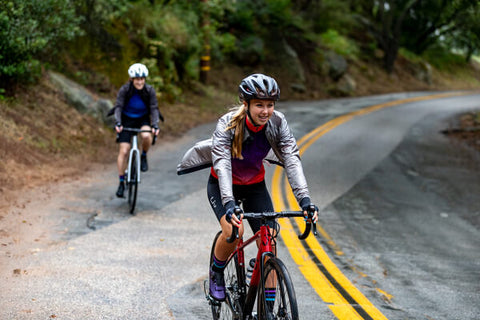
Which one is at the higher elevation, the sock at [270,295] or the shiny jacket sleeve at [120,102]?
the shiny jacket sleeve at [120,102]

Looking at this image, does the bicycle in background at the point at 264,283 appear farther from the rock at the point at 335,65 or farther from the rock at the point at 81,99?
the rock at the point at 335,65

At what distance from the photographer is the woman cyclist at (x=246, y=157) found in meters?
4.11

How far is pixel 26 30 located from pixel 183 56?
9693 millimetres

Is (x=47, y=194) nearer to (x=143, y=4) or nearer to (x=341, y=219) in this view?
(x=341, y=219)

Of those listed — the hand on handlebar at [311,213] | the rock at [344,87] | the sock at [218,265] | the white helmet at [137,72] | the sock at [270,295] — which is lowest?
the rock at [344,87]

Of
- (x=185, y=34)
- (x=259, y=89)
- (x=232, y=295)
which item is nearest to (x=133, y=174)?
(x=232, y=295)

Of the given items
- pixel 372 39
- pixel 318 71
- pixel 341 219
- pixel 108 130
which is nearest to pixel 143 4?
pixel 108 130

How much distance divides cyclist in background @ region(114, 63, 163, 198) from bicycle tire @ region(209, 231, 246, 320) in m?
4.56

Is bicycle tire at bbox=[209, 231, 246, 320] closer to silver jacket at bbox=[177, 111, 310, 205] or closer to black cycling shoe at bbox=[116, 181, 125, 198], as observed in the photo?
silver jacket at bbox=[177, 111, 310, 205]

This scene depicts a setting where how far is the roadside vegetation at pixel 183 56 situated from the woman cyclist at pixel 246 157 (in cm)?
591

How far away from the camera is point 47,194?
371 inches

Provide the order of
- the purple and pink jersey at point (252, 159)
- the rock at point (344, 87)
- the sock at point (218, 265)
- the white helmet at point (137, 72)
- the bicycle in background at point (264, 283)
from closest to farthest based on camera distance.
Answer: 1. the bicycle in background at point (264, 283)
2. the purple and pink jersey at point (252, 159)
3. the sock at point (218, 265)
4. the white helmet at point (137, 72)
5. the rock at point (344, 87)

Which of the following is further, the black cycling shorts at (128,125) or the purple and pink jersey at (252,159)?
the black cycling shorts at (128,125)

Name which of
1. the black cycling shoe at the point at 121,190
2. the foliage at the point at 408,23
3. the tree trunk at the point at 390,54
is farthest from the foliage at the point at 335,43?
the black cycling shoe at the point at 121,190
